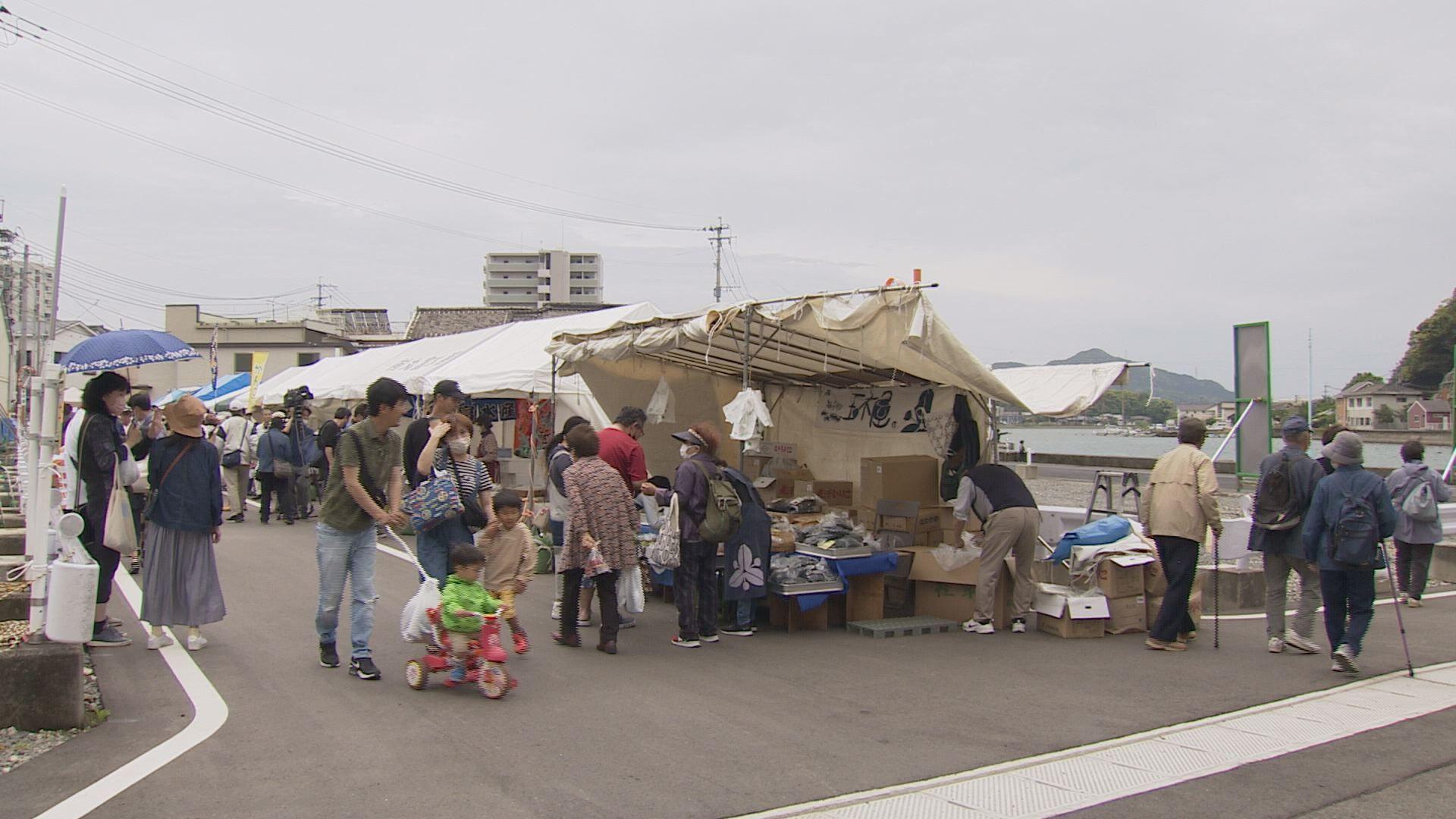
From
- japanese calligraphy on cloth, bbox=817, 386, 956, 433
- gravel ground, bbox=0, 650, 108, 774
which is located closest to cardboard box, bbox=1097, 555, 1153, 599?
japanese calligraphy on cloth, bbox=817, 386, 956, 433

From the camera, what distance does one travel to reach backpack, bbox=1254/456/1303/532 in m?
7.44

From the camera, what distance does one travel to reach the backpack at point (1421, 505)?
31.7ft

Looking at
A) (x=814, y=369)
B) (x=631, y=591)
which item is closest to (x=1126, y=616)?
(x=631, y=591)

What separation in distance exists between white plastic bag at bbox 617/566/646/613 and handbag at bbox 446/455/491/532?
46.3 inches

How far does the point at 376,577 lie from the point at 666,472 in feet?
14.0

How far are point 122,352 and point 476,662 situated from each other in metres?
4.60

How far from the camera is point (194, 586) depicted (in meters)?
6.70

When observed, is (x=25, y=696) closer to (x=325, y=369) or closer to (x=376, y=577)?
(x=376, y=577)

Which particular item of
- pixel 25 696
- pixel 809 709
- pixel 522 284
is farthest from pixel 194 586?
pixel 522 284

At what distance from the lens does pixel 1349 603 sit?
22.8 ft

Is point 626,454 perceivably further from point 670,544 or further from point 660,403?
point 660,403

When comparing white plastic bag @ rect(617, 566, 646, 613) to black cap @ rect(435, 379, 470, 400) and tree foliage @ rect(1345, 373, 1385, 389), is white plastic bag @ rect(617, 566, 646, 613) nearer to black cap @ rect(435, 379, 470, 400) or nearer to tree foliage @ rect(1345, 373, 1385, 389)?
black cap @ rect(435, 379, 470, 400)

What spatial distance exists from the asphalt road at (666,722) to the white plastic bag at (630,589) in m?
0.39

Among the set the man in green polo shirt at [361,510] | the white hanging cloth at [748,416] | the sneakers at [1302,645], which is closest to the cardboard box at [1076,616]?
the sneakers at [1302,645]
